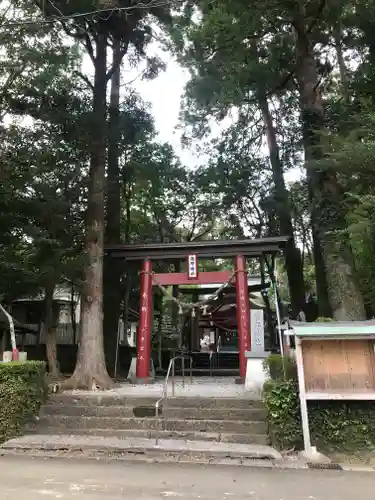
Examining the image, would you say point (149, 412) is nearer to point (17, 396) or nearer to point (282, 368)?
point (17, 396)

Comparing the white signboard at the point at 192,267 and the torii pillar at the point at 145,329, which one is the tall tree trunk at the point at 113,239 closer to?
the torii pillar at the point at 145,329

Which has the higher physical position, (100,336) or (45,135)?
(45,135)

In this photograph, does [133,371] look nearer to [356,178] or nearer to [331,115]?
[356,178]

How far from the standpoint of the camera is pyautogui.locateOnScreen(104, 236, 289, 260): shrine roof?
11.8 meters

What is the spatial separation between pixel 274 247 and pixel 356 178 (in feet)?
10.8

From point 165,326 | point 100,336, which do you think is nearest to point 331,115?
point 100,336

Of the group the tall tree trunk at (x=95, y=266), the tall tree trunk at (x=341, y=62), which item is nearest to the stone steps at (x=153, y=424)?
the tall tree trunk at (x=95, y=266)

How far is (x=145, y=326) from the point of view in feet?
37.8

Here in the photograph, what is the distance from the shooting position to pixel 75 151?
1152 cm

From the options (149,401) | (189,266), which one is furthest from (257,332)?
(149,401)

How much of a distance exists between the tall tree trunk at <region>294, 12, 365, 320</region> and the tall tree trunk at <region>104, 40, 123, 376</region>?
564 cm

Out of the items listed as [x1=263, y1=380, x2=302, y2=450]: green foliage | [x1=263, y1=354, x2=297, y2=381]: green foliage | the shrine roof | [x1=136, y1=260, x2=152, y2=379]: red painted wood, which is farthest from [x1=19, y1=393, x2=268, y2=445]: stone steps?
the shrine roof

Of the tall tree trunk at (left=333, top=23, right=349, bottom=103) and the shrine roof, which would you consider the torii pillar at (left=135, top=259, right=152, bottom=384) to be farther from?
the tall tree trunk at (left=333, top=23, right=349, bottom=103)

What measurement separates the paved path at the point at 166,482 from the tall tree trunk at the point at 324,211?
17.5 ft
